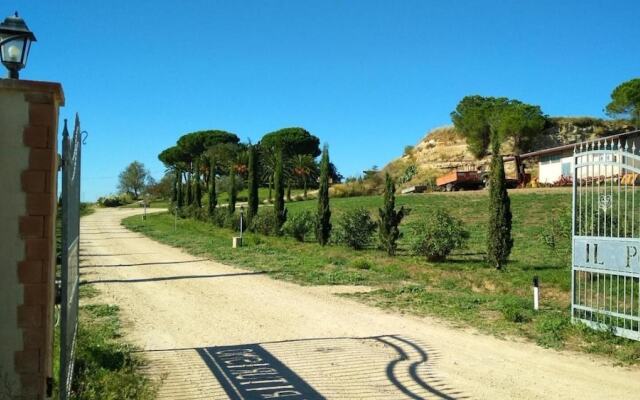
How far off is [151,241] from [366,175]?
34.1 m

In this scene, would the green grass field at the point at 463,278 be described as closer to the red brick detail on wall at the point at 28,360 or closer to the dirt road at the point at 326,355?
the dirt road at the point at 326,355

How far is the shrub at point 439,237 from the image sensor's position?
16.5 meters

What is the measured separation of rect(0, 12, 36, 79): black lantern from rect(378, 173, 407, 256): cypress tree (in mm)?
15383

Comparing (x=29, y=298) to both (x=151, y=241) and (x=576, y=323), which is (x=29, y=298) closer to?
(x=576, y=323)

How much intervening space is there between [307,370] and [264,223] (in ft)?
74.3

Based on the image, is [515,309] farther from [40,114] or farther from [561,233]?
[40,114]

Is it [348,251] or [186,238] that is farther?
[186,238]

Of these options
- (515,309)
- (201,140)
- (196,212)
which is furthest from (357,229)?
(201,140)

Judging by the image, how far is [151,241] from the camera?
2723cm

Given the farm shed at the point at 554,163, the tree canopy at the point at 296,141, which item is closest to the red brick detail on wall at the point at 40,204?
the farm shed at the point at 554,163

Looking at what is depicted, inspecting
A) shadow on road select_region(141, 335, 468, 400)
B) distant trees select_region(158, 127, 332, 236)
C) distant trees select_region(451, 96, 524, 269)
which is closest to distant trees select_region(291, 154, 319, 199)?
distant trees select_region(158, 127, 332, 236)

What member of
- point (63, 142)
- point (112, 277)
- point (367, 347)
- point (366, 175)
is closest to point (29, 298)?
point (63, 142)

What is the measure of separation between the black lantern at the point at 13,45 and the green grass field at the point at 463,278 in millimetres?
6909

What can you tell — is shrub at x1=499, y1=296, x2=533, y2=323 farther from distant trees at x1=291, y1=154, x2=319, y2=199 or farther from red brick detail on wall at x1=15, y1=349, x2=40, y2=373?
distant trees at x1=291, y1=154, x2=319, y2=199
